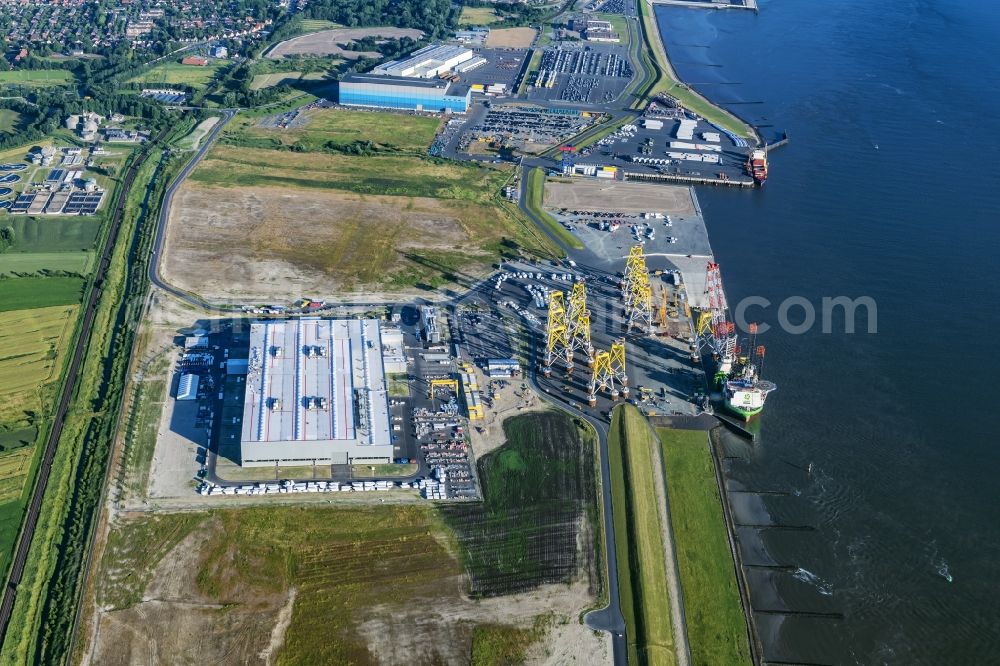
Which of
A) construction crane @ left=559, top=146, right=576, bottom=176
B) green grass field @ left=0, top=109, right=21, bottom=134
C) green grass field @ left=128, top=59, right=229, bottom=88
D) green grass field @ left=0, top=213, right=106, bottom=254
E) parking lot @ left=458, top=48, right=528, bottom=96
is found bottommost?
green grass field @ left=0, top=109, right=21, bottom=134

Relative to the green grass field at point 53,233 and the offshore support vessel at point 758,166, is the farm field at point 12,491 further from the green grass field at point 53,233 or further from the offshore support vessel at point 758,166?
the offshore support vessel at point 758,166

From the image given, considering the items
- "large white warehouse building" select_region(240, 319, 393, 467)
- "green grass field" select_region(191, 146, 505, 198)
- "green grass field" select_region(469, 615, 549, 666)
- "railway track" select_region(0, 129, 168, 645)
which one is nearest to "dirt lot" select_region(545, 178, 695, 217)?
"green grass field" select_region(191, 146, 505, 198)

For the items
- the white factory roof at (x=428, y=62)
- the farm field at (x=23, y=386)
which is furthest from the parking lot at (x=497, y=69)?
the farm field at (x=23, y=386)

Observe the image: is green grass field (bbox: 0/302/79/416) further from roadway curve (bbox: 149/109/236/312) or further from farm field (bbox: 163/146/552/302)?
farm field (bbox: 163/146/552/302)

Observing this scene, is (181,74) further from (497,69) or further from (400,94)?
(497,69)

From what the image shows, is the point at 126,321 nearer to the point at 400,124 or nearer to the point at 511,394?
the point at 511,394

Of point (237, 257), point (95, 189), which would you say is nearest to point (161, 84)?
point (95, 189)

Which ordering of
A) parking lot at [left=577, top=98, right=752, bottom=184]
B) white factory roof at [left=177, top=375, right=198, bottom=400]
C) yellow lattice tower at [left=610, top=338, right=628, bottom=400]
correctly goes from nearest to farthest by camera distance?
white factory roof at [left=177, top=375, right=198, bottom=400]
yellow lattice tower at [left=610, top=338, right=628, bottom=400]
parking lot at [left=577, top=98, right=752, bottom=184]
